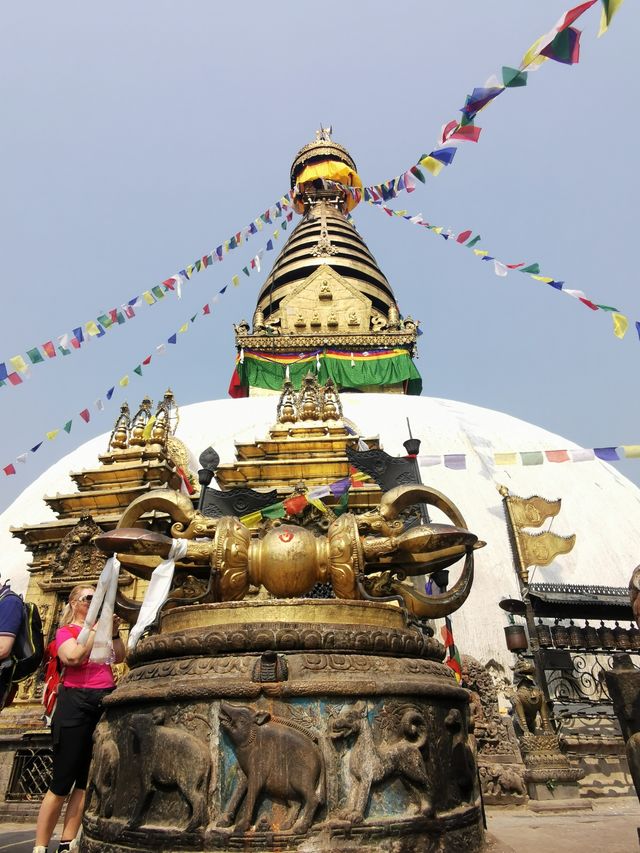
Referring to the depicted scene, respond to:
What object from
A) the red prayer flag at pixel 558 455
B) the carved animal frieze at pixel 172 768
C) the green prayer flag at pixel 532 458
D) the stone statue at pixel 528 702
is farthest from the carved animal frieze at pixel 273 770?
the red prayer flag at pixel 558 455

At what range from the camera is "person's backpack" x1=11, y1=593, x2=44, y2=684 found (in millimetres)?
2842

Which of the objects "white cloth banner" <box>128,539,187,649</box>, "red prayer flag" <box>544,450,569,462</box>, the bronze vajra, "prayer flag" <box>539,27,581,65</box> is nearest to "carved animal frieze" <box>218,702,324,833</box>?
the bronze vajra

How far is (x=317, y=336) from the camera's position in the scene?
21.8 m

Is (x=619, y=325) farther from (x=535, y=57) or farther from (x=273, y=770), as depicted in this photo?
(x=273, y=770)

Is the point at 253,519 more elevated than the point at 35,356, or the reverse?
the point at 35,356

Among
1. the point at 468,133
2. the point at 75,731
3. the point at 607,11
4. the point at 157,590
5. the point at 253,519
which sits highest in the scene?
the point at 468,133

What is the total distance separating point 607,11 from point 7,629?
6797mm

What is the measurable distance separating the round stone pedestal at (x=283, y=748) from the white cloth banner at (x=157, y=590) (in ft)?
0.93

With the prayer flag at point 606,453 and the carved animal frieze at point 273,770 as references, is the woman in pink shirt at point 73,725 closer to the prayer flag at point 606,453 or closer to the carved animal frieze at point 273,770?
the carved animal frieze at point 273,770

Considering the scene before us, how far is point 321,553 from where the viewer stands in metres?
2.74

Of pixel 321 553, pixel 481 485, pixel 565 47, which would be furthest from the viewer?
pixel 481 485

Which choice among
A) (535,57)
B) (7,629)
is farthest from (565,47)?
(7,629)

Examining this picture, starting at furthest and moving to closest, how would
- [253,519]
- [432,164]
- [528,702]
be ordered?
[432,164] < [528,702] < [253,519]

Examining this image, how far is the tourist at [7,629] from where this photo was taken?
272 centimetres
